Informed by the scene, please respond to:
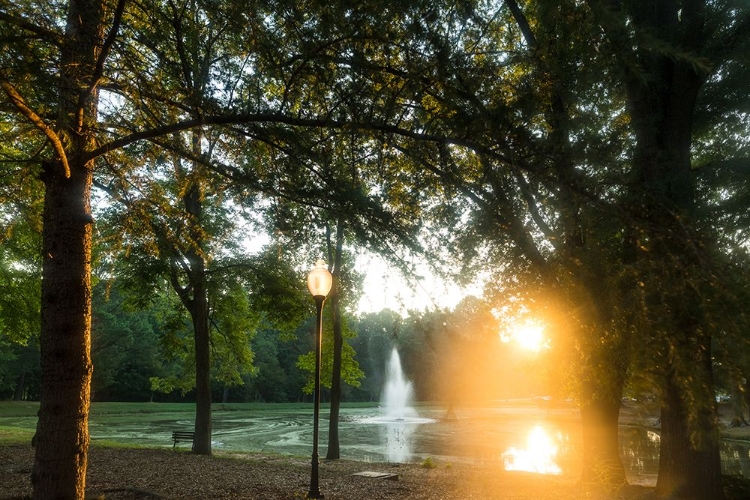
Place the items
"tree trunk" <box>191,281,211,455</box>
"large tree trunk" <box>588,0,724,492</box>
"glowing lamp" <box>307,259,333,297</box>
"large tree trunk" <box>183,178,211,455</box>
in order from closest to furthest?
"large tree trunk" <box>588,0,724,492</box>
"glowing lamp" <box>307,259,333,297</box>
"large tree trunk" <box>183,178,211,455</box>
"tree trunk" <box>191,281,211,455</box>

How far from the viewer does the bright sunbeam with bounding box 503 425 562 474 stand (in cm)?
1524

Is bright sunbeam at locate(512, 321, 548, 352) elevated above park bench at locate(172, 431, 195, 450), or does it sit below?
above

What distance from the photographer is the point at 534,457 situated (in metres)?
18.1

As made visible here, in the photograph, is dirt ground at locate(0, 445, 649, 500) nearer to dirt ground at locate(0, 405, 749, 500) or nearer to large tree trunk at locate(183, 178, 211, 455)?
dirt ground at locate(0, 405, 749, 500)

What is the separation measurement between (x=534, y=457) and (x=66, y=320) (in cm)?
1676

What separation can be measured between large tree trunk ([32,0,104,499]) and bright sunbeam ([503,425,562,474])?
12.0 meters

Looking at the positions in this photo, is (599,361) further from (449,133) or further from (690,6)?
(690,6)

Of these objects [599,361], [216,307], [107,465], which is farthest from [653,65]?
[216,307]

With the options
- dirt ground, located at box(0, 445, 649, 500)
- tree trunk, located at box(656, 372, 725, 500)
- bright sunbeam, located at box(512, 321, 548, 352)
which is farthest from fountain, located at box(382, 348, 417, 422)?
bright sunbeam, located at box(512, 321, 548, 352)

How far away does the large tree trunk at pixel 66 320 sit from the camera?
4891 mm

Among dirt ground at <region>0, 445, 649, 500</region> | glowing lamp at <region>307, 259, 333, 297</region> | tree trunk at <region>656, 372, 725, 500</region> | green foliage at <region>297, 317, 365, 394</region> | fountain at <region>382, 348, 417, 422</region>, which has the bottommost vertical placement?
fountain at <region>382, 348, 417, 422</region>

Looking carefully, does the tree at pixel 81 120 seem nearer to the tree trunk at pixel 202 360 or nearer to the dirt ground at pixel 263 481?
the dirt ground at pixel 263 481

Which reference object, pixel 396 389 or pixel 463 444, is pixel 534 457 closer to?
pixel 463 444

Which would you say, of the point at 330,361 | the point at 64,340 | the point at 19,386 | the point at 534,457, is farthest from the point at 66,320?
the point at 19,386
